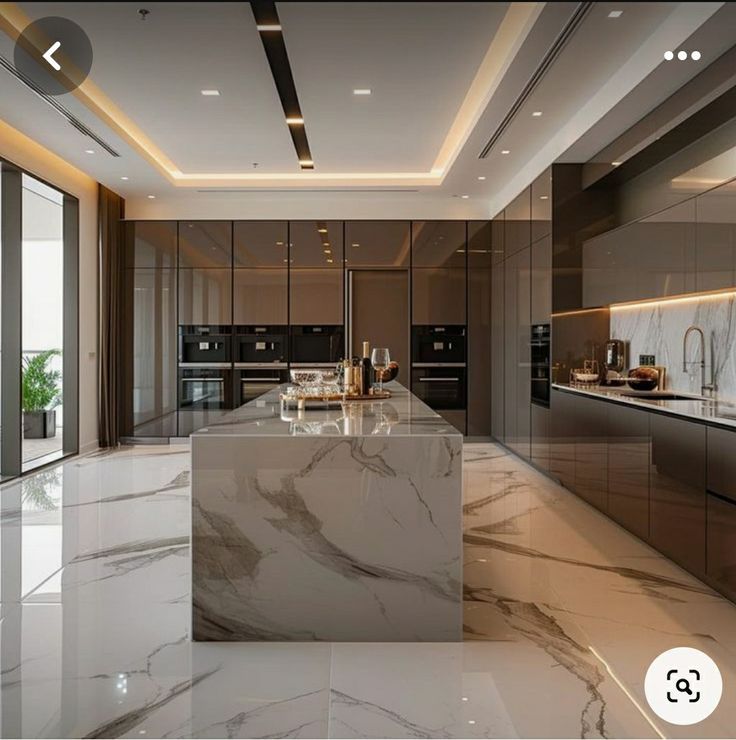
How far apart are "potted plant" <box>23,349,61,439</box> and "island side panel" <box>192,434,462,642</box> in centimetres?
664

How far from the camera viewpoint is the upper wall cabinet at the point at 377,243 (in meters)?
7.59

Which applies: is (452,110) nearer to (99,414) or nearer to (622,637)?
(622,637)

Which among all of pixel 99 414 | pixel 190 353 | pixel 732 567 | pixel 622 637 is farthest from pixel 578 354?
pixel 99 414

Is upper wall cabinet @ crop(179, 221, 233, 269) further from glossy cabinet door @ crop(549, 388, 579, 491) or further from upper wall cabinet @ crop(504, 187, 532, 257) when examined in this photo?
glossy cabinet door @ crop(549, 388, 579, 491)

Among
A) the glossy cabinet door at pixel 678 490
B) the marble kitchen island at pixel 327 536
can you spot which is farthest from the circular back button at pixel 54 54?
the glossy cabinet door at pixel 678 490

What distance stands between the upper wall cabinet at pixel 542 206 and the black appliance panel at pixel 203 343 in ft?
11.5

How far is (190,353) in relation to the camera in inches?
300

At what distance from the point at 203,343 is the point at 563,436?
414cm

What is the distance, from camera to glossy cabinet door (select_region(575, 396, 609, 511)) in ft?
14.1

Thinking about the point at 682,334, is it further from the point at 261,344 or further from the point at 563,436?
the point at 261,344

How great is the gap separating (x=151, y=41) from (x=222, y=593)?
309cm

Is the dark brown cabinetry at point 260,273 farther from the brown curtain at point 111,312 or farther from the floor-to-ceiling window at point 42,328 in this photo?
the floor-to-ceiling window at point 42,328

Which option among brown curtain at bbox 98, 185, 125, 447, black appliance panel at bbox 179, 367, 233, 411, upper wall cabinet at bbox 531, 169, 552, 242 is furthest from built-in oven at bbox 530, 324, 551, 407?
brown curtain at bbox 98, 185, 125, 447

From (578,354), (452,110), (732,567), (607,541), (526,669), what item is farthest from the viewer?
(578,354)
